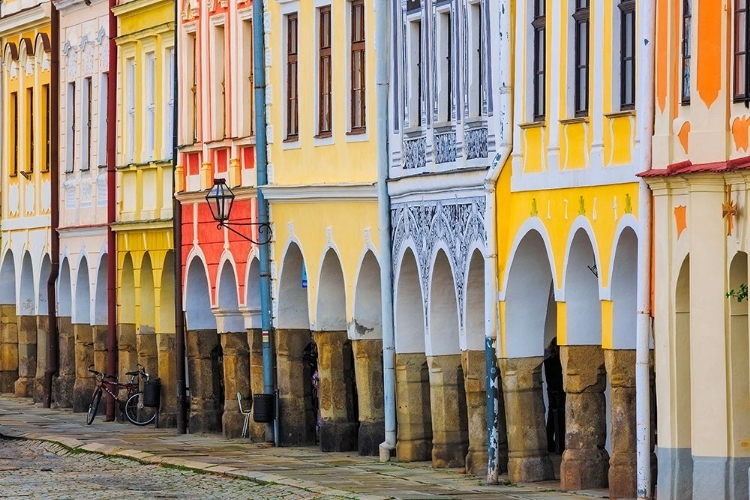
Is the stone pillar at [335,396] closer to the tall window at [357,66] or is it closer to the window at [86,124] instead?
the tall window at [357,66]

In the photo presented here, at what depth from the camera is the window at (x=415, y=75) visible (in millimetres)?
32906

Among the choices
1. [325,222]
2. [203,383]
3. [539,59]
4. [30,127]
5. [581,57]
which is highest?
[30,127]

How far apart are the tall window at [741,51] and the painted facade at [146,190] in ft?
64.0

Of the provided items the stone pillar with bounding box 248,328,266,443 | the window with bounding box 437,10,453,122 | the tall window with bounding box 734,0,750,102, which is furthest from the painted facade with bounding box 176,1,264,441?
the tall window with bounding box 734,0,750,102

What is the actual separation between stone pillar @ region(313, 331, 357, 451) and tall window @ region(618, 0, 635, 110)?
417 inches

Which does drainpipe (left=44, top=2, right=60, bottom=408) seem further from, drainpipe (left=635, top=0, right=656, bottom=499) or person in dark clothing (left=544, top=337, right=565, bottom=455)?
drainpipe (left=635, top=0, right=656, bottom=499)

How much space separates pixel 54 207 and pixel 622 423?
24199mm

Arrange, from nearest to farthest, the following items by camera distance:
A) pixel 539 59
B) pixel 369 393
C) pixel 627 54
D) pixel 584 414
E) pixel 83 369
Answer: pixel 627 54, pixel 584 414, pixel 539 59, pixel 369 393, pixel 83 369

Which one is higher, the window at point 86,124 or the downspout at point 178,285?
the window at point 86,124

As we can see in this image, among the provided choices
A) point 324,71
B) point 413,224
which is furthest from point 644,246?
point 324,71

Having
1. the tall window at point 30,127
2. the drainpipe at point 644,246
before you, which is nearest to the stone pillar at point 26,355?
the tall window at point 30,127

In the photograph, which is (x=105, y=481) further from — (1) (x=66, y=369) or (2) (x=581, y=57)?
(1) (x=66, y=369)

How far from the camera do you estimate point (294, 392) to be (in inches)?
1457

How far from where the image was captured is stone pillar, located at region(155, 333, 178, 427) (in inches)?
1655
